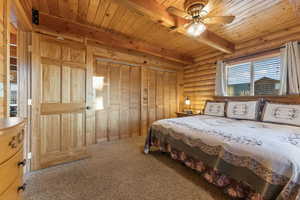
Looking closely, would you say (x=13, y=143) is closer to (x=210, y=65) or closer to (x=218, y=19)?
(x=218, y=19)

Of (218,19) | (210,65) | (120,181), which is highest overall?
(218,19)

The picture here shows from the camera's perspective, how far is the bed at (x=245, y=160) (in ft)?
3.44

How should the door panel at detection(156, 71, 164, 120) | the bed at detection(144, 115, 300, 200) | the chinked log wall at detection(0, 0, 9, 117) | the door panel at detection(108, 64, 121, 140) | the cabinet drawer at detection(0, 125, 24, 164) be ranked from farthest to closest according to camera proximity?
1. the door panel at detection(156, 71, 164, 120)
2. the door panel at detection(108, 64, 121, 140)
3. the chinked log wall at detection(0, 0, 9, 117)
4. the bed at detection(144, 115, 300, 200)
5. the cabinet drawer at detection(0, 125, 24, 164)

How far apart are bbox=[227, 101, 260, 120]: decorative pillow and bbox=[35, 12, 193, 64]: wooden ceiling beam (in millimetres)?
2223

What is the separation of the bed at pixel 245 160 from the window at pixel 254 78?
1.84 meters

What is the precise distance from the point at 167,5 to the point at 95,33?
1.54 m

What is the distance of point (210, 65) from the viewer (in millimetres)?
3955

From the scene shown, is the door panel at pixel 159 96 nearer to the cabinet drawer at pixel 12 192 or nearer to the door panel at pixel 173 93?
the door panel at pixel 173 93

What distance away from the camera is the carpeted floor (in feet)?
4.91

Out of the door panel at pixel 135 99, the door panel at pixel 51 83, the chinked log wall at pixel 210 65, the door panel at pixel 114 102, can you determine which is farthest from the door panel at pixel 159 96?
the door panel at pixel 51 83

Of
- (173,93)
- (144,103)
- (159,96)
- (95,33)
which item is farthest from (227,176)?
(173,93)

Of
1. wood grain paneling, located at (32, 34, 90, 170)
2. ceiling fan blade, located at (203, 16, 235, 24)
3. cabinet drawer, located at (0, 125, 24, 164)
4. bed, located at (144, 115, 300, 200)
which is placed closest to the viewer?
cabinet drawer, located at (0, 125, 24, 164)

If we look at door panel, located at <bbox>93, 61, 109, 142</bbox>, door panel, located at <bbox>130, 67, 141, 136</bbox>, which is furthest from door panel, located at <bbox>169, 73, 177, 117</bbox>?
door panel, located at <bbox>93, 61, 109, 142</bbox>

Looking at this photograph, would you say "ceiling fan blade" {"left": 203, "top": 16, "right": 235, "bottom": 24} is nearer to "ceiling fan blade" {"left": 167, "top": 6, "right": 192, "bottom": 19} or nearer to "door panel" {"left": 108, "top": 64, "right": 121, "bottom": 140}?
"ceiling fan blade" {"left": 167, "top": 6, "right": 192, "bottom": 19}
